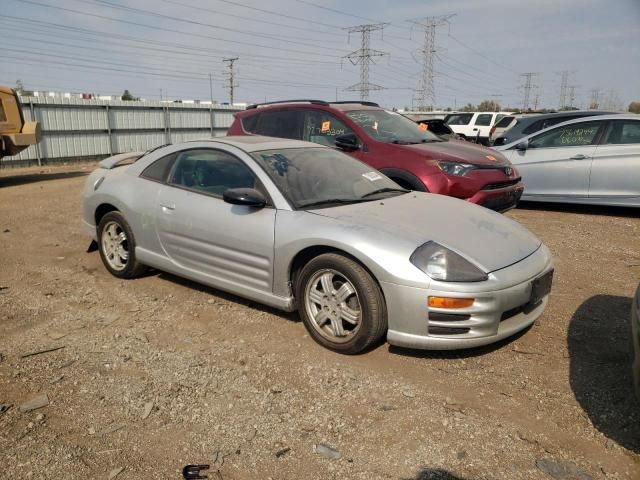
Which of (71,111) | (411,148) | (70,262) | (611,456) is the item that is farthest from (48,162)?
(611,456)

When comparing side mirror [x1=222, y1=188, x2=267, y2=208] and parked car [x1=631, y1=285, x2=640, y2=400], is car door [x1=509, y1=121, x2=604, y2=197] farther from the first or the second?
side mirror [x1=222, y1=188, x2=267, y2=208]

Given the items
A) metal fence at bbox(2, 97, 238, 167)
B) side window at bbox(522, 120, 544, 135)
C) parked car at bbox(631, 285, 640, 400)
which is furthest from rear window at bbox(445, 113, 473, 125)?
parked car at bbox(631, 285, 640, 400)

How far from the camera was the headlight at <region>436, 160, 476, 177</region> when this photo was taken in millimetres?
6195

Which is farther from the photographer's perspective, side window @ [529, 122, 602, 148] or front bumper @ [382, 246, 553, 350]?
side window @ [529, 122, 602, 148]

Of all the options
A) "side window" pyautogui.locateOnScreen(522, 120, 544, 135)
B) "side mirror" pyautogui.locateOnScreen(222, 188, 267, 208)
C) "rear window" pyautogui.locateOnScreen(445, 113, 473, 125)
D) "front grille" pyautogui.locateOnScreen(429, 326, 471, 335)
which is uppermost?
"rear window" pyautogui.locateOnScreen(445, 113, 473, 125)

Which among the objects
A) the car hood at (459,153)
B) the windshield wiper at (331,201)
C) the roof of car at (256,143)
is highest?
the roof of car at (256,143)

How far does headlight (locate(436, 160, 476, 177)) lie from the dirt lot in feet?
6.50

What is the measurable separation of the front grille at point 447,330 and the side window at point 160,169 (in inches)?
107

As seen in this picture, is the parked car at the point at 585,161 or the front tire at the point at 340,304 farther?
the parked car at the point at 585,161

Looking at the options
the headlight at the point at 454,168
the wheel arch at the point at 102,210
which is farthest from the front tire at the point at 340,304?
the headlight at the point at 454,168

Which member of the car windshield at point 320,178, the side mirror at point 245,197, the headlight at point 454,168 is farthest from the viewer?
the headlight at point 454,168

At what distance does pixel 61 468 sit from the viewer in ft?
7.98

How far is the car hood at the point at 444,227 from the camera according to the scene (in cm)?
336

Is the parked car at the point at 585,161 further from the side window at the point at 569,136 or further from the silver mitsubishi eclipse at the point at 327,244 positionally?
the silver mitsubishi eclipse at the point at 327,244
